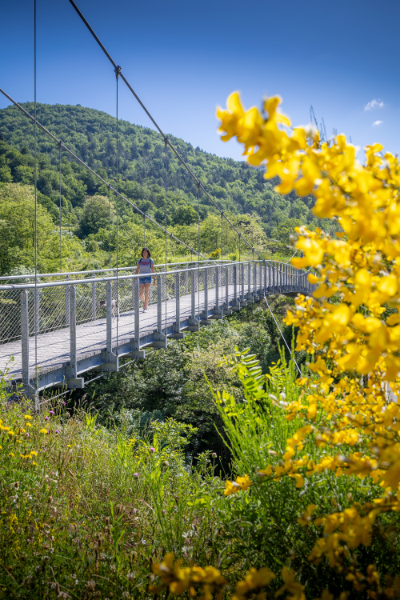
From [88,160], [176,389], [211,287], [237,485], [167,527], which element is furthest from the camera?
[88,160]

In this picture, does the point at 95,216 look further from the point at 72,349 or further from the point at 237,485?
the point at 237,485

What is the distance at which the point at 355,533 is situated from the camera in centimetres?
70

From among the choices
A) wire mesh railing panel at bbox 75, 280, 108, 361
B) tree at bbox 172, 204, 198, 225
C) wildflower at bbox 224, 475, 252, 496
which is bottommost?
wire mesh railing panel at bbox 75, 280, 108, 361

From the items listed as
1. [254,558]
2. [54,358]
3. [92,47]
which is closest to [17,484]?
[254,558]

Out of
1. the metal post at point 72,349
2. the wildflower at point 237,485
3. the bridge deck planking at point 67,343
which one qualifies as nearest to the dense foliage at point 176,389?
the bridge deck planking at point 67,343

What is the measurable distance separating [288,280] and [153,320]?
618 inches

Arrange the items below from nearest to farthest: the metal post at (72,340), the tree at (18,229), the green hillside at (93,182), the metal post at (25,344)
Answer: the metal post at (25,344)
the metal post at (72,340)
the tree at (18,229)
the green hillside at (93,182)

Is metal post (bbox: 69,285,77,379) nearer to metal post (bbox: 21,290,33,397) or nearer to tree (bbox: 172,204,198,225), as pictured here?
metal post (bbox: 21,290,33,397)

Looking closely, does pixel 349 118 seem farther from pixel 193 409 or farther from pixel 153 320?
pixel 193 409

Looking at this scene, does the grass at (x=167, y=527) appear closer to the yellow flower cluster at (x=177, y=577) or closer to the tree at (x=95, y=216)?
the yellow flower cluster at (x=177, y=577)

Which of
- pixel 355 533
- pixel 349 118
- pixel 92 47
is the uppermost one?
pixel 92 47

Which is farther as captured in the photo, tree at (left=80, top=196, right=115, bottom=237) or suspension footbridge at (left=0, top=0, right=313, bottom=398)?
tree at (left=80, top=196, right=115, bottom=237)

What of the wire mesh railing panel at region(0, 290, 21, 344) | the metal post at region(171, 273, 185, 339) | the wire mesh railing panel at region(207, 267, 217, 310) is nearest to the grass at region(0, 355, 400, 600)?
the wire mesh railing panel at region(0, 290, 21, 344)

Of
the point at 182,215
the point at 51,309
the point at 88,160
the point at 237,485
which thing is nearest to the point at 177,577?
the point at 237,485
